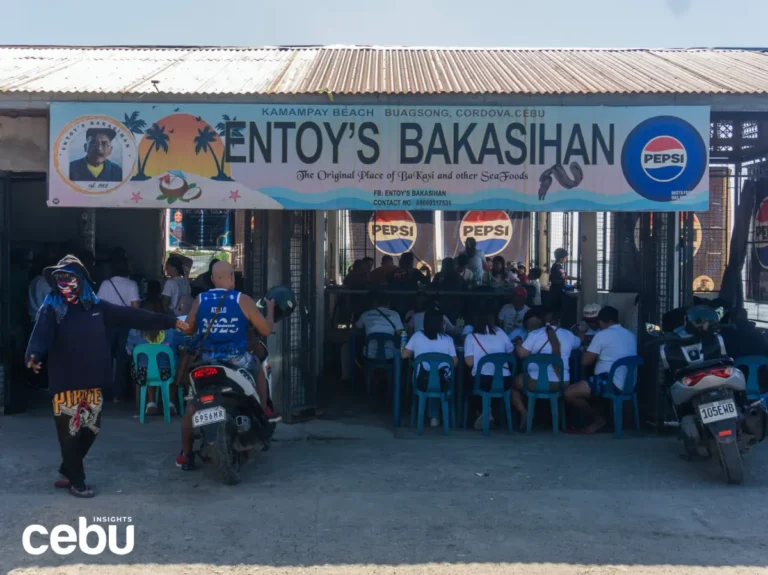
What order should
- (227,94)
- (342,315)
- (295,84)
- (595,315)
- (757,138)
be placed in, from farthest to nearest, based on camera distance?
(342,315)
(757,138)
(595,315)
(295,84)
(227,94)

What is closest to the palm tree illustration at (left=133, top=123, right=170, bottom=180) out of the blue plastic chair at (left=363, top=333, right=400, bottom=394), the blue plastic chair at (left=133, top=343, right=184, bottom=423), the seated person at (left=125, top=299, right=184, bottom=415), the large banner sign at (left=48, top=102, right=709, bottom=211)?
the large banner sign at (left=48, top=102, right=709, bottom=211)

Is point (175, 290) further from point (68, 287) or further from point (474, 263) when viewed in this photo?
point (474, 263)

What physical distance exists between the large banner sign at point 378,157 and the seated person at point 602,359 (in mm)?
1207

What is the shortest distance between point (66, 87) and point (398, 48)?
5.33 metres

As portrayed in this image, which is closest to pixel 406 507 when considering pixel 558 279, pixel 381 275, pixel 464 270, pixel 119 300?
pixel 119 300

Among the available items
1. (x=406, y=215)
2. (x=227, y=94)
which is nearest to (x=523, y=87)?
(x=227, y=94)

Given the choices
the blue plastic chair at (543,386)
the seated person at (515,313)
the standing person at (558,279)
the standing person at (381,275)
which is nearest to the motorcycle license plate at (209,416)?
the blue plastic chair at (543,386)

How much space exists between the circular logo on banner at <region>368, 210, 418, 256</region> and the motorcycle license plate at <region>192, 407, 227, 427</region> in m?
13.1

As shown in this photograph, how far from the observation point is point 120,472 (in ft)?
20.2

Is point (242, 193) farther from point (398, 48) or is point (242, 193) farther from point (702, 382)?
point (398, 48)

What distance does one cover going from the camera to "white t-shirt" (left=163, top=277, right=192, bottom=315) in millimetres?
8680

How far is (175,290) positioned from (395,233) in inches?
412

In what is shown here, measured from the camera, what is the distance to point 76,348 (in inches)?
212

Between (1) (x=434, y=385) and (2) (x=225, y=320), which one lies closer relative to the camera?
(2) (x=225, y=320)
